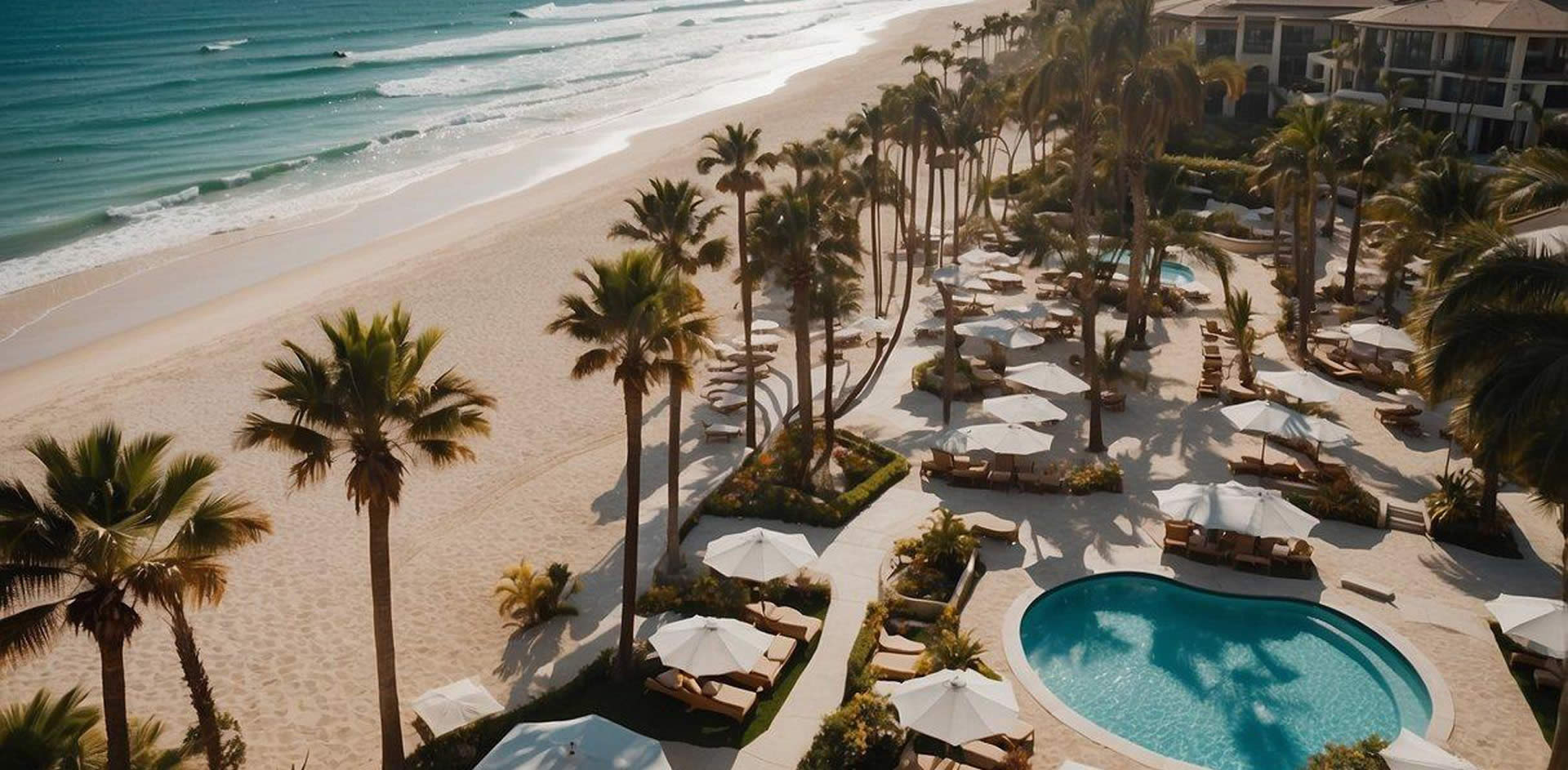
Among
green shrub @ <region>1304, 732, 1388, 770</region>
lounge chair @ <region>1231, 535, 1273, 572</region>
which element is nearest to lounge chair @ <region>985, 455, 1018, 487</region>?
lounge chair @ <region>1231, 535, 1273, 572</region>

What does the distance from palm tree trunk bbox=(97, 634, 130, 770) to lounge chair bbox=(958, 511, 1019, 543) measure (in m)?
14.3

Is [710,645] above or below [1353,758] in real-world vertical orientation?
above

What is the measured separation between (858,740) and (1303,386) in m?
16.0

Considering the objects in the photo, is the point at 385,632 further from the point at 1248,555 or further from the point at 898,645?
the point at 1248,555

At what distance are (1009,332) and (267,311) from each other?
27.2 metres

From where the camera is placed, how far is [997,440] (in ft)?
77.9

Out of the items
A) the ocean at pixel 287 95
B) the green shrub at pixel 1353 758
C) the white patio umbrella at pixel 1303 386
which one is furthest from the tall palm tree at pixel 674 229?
the ocean at pixel 287 95

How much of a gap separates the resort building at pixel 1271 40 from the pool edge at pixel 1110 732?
149ft

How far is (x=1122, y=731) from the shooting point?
54.5 feet

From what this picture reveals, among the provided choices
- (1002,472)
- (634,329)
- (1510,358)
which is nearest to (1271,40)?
(1002,472)

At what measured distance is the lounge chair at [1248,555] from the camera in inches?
816

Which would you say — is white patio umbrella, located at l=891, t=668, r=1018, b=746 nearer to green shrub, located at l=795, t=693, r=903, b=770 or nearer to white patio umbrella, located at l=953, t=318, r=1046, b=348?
green shrub, located at l=795, t=693, r=903, b=770

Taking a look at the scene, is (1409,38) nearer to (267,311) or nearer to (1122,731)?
(1122,731)

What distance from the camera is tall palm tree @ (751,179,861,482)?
23062mm
